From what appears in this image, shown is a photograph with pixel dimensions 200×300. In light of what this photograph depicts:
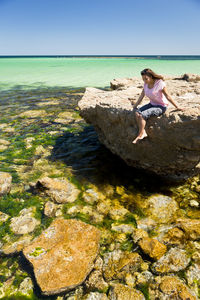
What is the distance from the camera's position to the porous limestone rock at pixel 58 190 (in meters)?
5.46

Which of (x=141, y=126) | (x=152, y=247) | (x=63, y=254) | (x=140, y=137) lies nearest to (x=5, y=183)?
(x=63, y=254)

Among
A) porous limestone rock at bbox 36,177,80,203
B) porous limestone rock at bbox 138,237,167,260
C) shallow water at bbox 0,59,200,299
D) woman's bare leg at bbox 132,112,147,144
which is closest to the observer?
porous limestone rock at bbox 138,237,167,260

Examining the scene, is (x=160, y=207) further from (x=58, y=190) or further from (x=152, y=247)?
(x=58, y=190)

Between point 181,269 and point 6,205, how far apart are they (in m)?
4.15

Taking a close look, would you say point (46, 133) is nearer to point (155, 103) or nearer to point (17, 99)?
point (155, 103)

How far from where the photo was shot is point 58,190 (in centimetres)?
566

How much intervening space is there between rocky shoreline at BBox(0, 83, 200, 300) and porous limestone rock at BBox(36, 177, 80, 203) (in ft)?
0.09

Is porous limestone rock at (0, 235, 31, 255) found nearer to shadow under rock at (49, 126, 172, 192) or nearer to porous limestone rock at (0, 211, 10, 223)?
porous limestone rock at (0, 211, 10, 223)

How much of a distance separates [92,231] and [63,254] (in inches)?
29.7

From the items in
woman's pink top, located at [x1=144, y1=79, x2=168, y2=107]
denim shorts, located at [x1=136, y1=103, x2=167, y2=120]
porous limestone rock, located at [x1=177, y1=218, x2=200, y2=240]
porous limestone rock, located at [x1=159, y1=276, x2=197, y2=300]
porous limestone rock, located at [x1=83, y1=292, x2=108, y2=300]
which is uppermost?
woman's pink top, located at [x1=144, y1=79, x2=168, y2=107]

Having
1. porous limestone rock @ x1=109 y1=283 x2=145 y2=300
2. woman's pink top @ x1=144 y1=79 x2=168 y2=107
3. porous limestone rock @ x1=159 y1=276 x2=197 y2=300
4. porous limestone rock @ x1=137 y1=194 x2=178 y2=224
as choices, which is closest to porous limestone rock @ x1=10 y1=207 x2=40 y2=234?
porous limestone rock @ x1=109 y1=283 x2=145 y2=300

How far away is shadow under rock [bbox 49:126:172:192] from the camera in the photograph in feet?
20.1

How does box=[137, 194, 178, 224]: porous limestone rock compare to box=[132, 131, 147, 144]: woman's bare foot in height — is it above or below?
below

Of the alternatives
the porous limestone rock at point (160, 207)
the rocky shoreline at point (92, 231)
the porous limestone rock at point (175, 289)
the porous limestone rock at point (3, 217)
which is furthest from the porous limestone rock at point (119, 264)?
the porous limestone rock at point (3, 217)
